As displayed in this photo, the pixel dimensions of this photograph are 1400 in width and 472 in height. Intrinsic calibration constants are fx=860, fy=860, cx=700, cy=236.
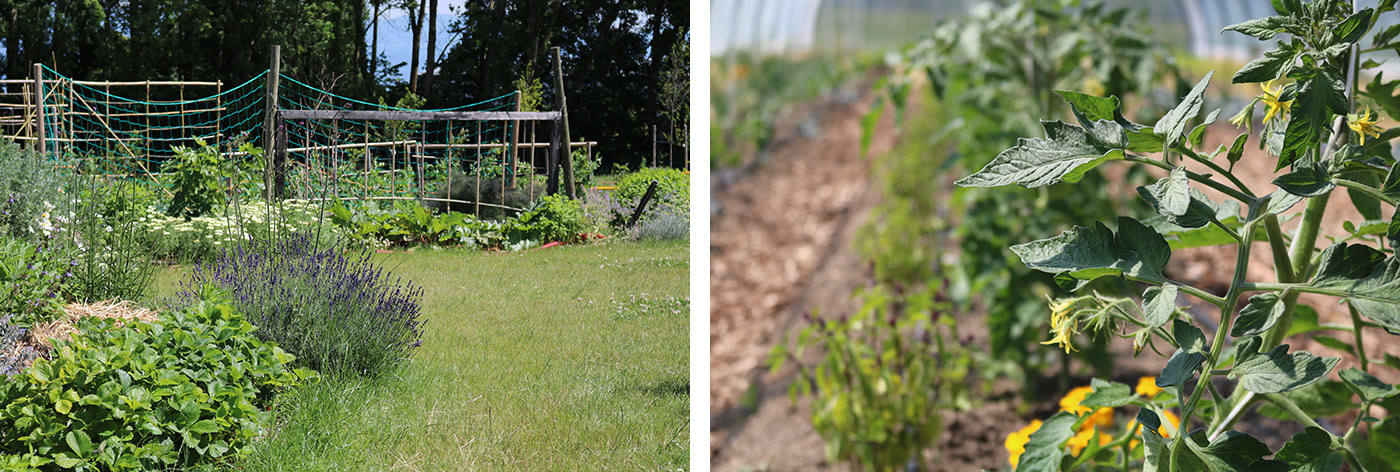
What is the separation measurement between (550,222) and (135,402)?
1964 mm

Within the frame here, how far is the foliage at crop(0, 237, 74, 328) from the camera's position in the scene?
220cm

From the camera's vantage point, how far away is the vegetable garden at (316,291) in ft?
5.63

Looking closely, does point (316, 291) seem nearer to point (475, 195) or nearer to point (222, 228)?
point (222, 228)

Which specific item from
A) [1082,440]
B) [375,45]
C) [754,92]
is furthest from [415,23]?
[754,92]

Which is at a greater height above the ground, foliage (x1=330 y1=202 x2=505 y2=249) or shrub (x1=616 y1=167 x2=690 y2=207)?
shrub (x1=616 y1=167 x2=690 y2=207)

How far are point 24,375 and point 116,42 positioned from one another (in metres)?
1.51

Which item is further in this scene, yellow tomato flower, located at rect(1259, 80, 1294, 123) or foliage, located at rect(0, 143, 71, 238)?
foliage, located at rect(0, 143, 71, 238)

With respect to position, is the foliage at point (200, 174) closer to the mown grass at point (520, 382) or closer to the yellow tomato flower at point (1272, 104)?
the mown grass at point (520, 382)

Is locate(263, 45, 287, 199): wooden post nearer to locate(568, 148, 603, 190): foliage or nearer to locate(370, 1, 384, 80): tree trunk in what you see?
locate(370, 1, 384, 80): tree trunk

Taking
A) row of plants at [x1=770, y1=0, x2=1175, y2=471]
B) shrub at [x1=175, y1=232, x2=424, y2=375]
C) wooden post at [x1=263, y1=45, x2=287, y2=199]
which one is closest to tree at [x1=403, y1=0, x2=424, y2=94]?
wooden post at [x1=263, y1=45, x2=287, y2=199]

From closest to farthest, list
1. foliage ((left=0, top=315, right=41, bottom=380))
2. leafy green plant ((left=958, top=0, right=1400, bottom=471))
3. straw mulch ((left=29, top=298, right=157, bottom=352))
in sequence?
leafy green plant ((left=958, top=0, right=1400, bottom=471)) < foliage ((left=0, top=315, right=41, bottom=380)) < straw mulch ((left=29, top=298, right=157, bottom=352))

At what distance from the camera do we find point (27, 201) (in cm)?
270

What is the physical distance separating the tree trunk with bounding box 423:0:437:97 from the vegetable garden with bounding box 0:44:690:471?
8 cm

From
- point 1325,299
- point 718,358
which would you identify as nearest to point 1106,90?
point 1325,299
